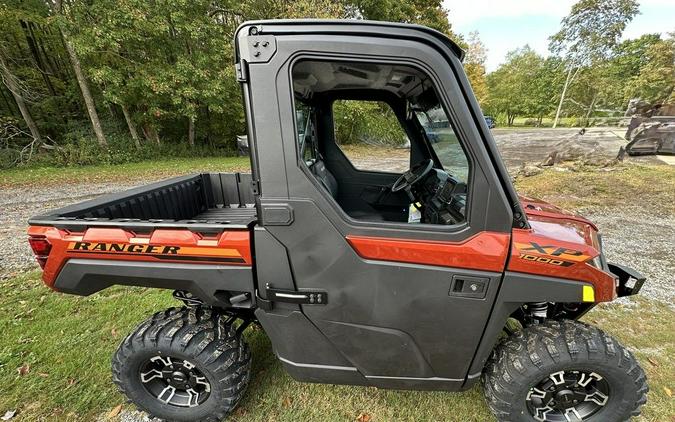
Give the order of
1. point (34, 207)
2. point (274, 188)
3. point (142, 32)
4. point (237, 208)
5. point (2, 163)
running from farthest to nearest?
point (142, 32) → point (2, 163) → point (34, 207) → point (237, 208) → point (274, 188)

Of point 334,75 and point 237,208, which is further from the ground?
point 334,75

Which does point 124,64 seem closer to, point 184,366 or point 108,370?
point 108,370

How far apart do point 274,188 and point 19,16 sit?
16.6 m

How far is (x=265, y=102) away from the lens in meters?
1.29

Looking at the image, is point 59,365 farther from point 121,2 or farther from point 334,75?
point 121,2

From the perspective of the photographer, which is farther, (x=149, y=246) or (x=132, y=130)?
(x=132, y=130)

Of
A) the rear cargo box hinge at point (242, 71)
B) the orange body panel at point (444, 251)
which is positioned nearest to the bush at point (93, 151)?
the rear cargo box hinge at point (242, 71)

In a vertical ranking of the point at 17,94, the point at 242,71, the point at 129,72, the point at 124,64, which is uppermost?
the point at 124,64

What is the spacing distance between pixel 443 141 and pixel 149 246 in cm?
191

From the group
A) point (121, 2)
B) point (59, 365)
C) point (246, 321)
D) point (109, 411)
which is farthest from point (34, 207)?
point (121, 2)

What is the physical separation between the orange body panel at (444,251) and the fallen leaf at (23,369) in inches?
111

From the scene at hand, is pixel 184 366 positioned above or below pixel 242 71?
below

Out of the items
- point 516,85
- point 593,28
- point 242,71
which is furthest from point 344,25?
point 516,85

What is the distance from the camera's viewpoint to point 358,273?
1.43 metres
